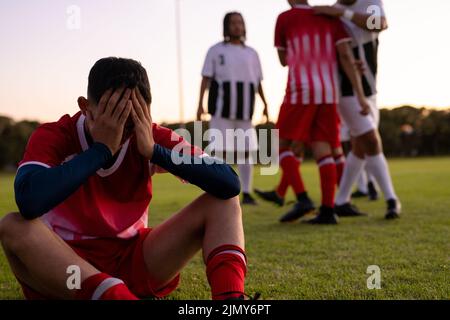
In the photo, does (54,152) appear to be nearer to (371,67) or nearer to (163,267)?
(163,267)

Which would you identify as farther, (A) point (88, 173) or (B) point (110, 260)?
(B) point (110, 260)

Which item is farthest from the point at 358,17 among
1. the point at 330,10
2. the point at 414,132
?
the point at 414,132

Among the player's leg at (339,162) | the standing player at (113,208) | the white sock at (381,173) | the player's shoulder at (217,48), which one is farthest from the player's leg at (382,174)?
the standing player at (113,208)

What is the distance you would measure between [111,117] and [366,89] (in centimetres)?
344

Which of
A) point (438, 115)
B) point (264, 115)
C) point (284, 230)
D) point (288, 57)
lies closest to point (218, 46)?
point (264, 115)

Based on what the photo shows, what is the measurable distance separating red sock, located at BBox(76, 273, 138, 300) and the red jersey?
1.15ft

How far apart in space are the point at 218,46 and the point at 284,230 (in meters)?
3.14

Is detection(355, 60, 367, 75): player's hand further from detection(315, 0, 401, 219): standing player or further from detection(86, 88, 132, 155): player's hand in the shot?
detection(86, 88, 132, 155): player's hand

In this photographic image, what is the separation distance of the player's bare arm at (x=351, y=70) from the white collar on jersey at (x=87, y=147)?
2.90 m

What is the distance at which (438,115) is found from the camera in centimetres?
5434

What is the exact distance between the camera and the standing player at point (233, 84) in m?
6.51

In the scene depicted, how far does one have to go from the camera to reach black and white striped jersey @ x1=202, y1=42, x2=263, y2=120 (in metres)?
6.55
